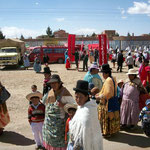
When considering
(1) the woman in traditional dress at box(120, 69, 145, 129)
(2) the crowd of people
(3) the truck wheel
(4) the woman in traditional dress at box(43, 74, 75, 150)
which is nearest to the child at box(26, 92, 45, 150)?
(2) the crowd of people

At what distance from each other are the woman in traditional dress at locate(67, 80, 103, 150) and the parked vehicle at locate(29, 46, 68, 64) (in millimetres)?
19751

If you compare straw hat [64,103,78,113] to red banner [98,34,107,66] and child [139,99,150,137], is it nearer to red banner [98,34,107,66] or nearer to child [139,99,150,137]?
child [139,99,150,137]

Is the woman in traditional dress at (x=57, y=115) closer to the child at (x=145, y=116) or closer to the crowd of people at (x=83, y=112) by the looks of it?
the crowd of people at (x=83, y=112)

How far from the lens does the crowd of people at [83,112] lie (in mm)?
2549

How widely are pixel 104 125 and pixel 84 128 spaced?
90.6 inches

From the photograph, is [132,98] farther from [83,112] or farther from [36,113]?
[83,112]

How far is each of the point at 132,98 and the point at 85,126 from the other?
107 inches

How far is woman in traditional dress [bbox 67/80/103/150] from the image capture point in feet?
8.13

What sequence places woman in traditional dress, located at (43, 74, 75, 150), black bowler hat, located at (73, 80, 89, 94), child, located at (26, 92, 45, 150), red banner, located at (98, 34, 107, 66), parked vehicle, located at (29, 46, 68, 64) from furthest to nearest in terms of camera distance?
1. parked vehicle, located at (29, 46, 68, 64)
2. red banner, located at (98, 34, 107, 66)
3. child, located at (26, 92, 45, 150)
4. woman in traditional dress, located at (43, 74, 75, 150)
5. black bowler hat, located at (73, 80, 89, 94)

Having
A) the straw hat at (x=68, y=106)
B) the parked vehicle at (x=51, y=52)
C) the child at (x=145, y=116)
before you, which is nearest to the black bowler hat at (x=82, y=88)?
the straw hat at (x=68, y=106)

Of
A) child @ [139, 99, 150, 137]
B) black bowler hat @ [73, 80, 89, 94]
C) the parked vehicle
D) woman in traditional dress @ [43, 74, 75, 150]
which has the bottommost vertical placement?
child @ [139, 99, 150, 137]

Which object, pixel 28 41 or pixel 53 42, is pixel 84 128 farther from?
pixel 28 41

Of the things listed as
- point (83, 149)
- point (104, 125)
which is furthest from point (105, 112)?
point (83, 149)

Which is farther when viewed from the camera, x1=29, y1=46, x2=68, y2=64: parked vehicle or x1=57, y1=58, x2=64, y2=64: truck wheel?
x1=57, y1=58, x2=64, y2=64: truck wheel
